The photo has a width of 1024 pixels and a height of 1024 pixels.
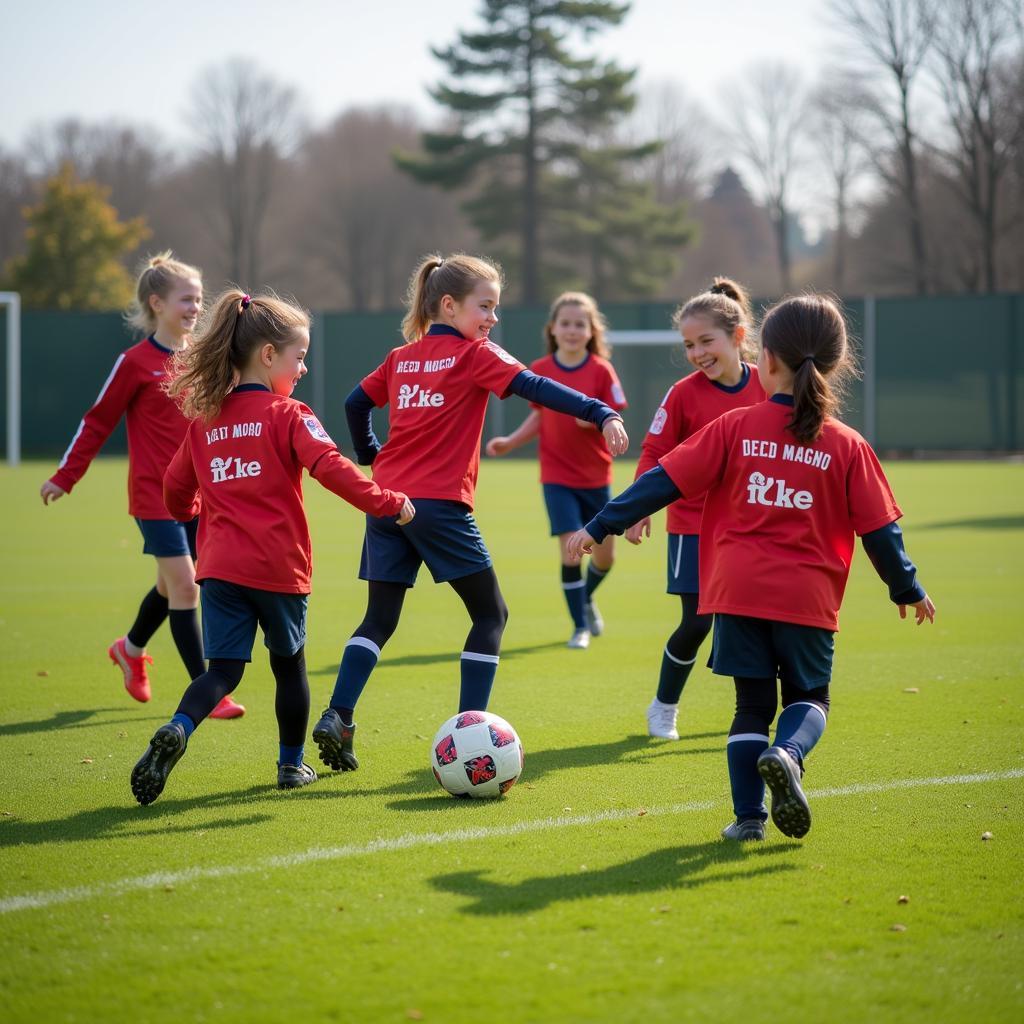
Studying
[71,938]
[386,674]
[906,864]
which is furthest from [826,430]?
[386,674]

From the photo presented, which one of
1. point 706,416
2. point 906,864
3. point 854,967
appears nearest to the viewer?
point 854,967

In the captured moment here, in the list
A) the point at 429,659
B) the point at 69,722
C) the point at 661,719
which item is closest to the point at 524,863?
the point at 661,719

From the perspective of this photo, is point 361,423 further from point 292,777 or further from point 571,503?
point 571,503

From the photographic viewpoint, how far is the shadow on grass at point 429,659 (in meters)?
7.73

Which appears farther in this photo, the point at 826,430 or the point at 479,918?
the point at 826,430

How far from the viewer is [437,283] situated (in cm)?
548

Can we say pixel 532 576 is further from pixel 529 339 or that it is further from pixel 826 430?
pixel 529 339

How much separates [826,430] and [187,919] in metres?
2.47

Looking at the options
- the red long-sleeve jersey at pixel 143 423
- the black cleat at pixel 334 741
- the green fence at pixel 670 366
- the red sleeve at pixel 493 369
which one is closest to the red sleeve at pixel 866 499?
the red sleeve at pixel 493 369

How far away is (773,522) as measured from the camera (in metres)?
4.36

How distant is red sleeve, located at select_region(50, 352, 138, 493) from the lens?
652 centimetres

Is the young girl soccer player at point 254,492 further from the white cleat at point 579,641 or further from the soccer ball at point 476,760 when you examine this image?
the white cleat at point 579,641

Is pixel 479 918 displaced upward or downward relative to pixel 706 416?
downward

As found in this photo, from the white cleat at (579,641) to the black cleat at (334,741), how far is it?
11.0 ft
